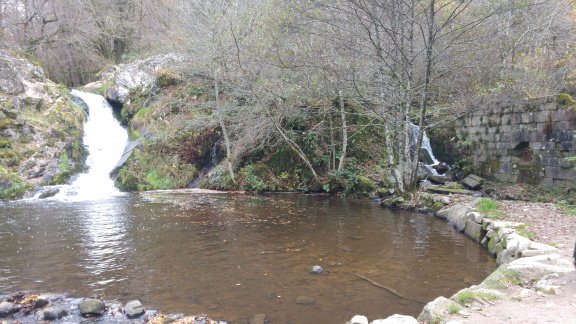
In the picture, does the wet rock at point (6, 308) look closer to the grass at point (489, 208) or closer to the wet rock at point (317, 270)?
the wet rock at point (317, 270)

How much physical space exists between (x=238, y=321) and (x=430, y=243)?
4.47m

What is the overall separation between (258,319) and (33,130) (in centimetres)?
1709

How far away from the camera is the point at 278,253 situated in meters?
7.01

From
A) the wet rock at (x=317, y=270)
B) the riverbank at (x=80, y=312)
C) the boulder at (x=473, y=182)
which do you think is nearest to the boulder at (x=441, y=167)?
the boulder at (x=473, y=182)

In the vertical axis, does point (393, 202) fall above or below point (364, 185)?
below

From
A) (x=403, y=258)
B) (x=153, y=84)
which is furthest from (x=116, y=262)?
(x=153, y=84)

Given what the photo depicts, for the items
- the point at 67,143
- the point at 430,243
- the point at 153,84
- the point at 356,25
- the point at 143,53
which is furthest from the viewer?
the point at 143,53

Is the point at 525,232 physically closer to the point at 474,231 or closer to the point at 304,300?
the point at 474,231

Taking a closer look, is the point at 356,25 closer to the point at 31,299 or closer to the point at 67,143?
the point at 31,299

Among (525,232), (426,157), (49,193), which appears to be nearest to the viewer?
(525,232)

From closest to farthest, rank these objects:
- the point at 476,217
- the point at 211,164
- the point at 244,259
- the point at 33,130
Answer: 1. the point at 244,259
2. the point at 476,217
3. the point at 211,164
4. the point at 33,130

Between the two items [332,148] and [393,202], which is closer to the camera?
[393,202]

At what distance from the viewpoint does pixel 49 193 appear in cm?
1431

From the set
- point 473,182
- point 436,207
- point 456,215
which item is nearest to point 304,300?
point 456,215
